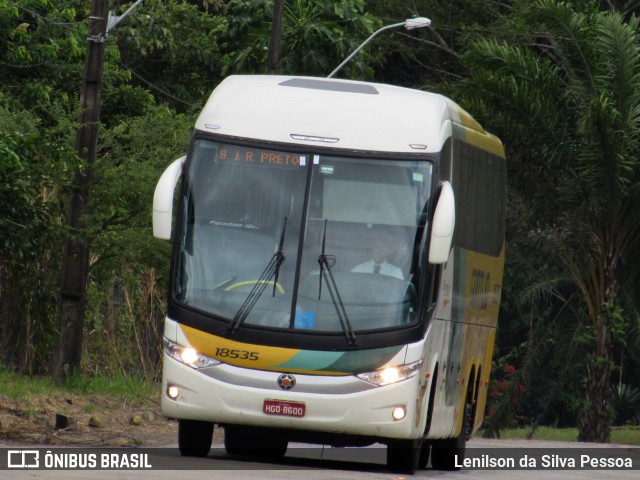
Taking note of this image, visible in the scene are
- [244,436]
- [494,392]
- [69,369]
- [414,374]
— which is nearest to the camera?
[414,374]

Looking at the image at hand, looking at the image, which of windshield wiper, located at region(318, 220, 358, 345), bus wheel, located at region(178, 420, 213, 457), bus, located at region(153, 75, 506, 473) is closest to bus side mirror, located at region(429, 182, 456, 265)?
bus, located at region(153, 75, 506, 473)

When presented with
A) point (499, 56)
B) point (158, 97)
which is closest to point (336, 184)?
point (499, 56)

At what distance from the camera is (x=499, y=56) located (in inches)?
1019

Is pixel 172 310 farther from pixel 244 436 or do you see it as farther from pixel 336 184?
pixel 244 436

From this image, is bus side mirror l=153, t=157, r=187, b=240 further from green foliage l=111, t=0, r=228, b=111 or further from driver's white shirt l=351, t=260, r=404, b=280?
green foliage l=111, t=0, r=228, b=111

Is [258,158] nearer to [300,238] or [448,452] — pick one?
[300,238]

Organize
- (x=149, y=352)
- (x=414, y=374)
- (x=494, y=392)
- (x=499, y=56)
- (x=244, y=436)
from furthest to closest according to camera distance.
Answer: (x=494, y=392) < (x=499, y=56) < (x=149, y=352) < (x=244, y=436) < (x=414, y=374)

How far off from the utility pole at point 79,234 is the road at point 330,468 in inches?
129

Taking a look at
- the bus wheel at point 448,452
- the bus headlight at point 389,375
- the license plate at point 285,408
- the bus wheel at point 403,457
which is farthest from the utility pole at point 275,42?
the license plate at point 285,408

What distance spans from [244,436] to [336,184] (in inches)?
136

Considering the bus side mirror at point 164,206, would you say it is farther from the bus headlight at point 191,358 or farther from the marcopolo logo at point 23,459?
the marcopolo logo at point 23,459

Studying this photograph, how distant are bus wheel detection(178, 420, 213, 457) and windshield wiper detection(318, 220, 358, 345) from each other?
175 centimetres

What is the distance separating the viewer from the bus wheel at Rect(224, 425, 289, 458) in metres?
15.6

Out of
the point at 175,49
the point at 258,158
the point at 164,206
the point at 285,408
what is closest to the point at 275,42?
the point at 175,49
